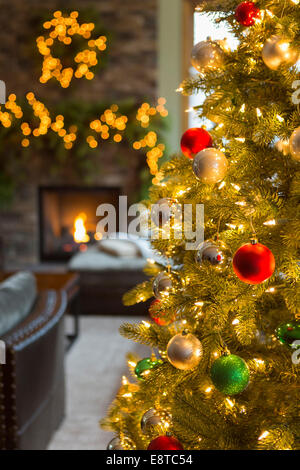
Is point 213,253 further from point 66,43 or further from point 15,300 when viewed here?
point 66,43

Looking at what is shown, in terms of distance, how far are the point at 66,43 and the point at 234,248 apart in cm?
496

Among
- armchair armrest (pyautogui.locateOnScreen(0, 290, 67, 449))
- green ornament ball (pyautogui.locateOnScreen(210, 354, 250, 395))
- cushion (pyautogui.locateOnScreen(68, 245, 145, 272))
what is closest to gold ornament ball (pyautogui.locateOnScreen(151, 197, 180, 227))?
green ornament ball (pyautogui.locateOnScreen(210, 354, 250, 395))

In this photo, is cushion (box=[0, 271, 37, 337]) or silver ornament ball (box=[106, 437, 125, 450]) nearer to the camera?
silver ornament ball (box=[106, 437, 125, 450])

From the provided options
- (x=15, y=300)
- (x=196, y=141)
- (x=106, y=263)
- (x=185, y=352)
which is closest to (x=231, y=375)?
(x=185, y=352)

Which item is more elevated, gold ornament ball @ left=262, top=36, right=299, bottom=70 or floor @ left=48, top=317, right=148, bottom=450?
gold ornament ball @ left=262, top=36, right=299, bottom=70

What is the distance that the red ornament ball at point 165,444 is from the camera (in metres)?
0.96

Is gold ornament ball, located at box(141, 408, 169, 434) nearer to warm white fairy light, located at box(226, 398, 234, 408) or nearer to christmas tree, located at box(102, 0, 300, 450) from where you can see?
christmas tree, located at box(102, 0, 300, 450)

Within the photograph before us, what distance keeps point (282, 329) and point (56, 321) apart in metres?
1.36

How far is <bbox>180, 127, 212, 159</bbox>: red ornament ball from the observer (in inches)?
41.8

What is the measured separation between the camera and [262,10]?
3.23 feet

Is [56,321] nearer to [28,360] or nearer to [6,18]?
[28,360]

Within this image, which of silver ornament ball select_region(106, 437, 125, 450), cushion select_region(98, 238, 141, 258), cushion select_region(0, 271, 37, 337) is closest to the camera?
silver ornament ball select_region(106, 437, 125, 450)

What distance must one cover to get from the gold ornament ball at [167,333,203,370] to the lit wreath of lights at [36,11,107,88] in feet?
16.3

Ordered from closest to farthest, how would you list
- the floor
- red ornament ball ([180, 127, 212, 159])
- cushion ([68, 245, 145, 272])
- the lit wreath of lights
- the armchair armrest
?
red ornament ball ([180, 127, 212, 159])
the armchair armrest
the floor
cushion ([68, 245, 145, 272])
the lit wreath of lights
